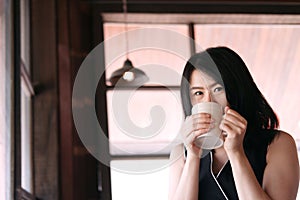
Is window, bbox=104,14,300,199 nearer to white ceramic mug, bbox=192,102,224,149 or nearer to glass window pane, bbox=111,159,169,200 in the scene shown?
glass window pane, bbox=111,159,169,200

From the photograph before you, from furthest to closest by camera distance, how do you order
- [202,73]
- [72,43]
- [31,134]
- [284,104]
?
1. [284,104]
2. [72,43]
3. [31,134]
4. [202,73]

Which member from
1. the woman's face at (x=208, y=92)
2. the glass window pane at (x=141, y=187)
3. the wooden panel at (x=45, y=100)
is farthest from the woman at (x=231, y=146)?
the glass window pane at (x=141, y=187)

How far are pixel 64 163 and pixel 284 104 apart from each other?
97 cm

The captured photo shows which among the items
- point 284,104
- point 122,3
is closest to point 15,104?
point 122,3

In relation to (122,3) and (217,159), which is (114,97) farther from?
(122,3)

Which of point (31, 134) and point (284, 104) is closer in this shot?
point (31, 134)

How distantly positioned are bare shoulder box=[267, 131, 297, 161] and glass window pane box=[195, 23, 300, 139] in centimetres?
137

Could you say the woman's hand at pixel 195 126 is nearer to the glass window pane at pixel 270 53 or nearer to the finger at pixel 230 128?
the finger at pixel 230 128

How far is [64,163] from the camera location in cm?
220

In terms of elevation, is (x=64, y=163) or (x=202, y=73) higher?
(x=202, y=73)

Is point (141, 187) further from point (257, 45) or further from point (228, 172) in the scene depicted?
point (228, 172)

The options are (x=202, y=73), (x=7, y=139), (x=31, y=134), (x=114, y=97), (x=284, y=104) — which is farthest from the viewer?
(x=284, y=104)

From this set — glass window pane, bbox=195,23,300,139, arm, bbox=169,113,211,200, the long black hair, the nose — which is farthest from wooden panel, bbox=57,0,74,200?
the nose

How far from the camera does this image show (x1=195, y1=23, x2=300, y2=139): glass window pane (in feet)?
8.50
